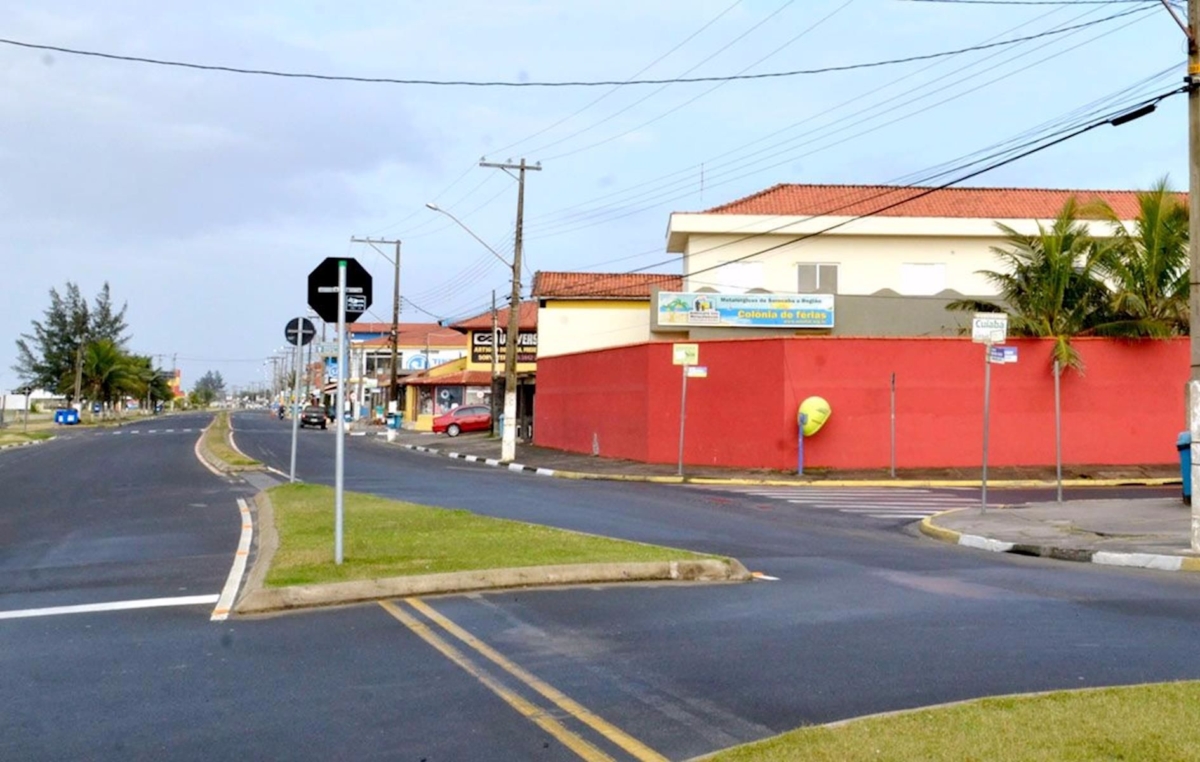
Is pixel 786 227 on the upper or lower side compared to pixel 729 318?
upper

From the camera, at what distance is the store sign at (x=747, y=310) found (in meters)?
38.5

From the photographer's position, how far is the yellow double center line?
19.2 ft

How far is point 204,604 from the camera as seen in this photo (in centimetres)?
1012

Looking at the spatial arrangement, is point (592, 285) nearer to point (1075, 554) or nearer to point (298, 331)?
point (298, 331)

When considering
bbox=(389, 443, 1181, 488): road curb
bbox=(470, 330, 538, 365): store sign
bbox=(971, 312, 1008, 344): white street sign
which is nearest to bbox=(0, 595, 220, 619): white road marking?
bbox=(971, 312, 1008, 344): white street sign

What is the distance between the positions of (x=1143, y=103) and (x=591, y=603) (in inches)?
438

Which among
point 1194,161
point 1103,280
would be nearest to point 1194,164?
point 1194,161

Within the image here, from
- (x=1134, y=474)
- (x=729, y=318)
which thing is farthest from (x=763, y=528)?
(x=729, y=318)

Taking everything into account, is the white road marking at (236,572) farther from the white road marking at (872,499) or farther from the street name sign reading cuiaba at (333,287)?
the white road marking at (872,499)

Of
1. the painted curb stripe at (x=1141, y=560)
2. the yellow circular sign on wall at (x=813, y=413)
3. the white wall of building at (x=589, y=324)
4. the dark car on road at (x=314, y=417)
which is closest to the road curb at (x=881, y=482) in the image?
the yellow circular sign on wall at (x=813, y=413)

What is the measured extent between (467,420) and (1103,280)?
116 ft

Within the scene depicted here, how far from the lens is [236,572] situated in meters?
12.0

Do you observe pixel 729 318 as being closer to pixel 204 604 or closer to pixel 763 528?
pixel 763 528

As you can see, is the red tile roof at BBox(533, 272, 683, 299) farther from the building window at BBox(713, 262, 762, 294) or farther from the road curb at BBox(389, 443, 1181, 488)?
the road curb at BBox(389, 443, 1181, 488)
